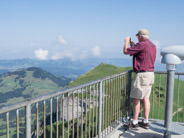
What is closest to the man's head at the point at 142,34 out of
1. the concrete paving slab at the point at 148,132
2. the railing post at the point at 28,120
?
the concrete paving slab at the point at 148,132

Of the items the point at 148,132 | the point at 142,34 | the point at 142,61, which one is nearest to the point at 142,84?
the point at 142,61

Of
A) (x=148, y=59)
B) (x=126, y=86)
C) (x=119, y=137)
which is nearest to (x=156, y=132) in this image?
(x=119, y=137)

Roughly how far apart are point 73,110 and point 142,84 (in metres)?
1.73

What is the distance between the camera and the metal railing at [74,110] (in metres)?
1.81

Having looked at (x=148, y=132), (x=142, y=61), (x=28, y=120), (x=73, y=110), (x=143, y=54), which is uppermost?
(x=143, y=54)

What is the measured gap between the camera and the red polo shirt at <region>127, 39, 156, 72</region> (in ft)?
12.1

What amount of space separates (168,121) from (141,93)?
776 millimetres

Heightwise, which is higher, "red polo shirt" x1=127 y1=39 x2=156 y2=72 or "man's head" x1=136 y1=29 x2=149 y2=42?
"man's head" x1=136 y1=29 x2=149 y2=42

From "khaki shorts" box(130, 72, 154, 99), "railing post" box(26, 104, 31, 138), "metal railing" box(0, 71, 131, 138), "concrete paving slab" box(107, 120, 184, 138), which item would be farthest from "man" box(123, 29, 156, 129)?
"railing post" box(26, 104, 31, 138)

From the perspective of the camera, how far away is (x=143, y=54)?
12.4 feet

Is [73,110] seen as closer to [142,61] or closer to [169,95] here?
[169,95]

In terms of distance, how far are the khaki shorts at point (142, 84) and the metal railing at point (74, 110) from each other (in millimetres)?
392

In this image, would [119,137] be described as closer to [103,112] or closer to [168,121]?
[103,112]

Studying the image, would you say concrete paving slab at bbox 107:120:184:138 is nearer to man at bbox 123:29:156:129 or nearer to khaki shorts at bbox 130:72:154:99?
man at bbox 123:29:156:129
